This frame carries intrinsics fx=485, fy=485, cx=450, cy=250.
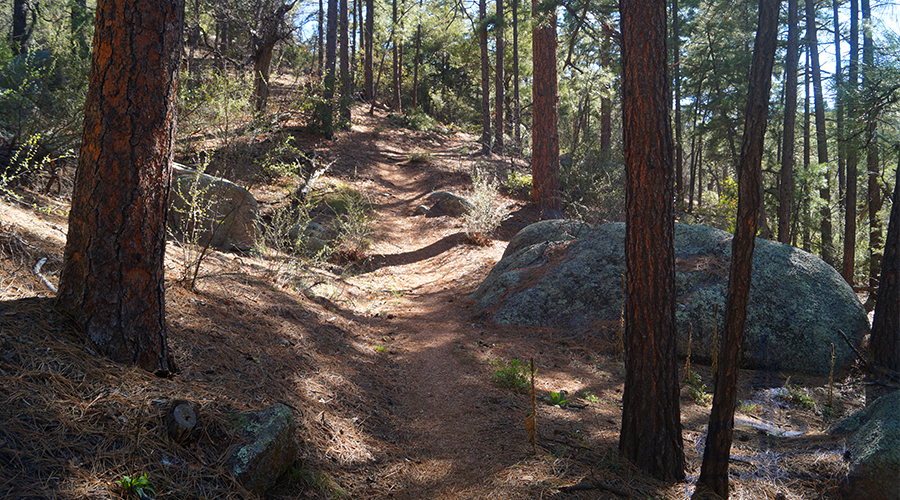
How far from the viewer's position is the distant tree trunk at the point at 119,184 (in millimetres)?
2609

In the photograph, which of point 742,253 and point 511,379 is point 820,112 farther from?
point 742,253

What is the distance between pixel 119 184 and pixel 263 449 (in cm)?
161

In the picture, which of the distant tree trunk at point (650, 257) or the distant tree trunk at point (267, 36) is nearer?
the distant tree trunk at point (650, 257)

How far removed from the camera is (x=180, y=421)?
7.82ft

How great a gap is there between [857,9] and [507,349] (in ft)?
51.7

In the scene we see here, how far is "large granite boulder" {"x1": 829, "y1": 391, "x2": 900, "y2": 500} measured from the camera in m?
2.79

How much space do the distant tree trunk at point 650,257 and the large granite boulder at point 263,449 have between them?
7.09ft

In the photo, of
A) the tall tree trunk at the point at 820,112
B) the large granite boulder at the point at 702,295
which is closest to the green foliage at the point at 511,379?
the large granite boulder at the point at 702,295

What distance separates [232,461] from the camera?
7.91ft

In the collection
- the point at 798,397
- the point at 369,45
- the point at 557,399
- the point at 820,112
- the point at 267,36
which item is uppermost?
the point at 369,45

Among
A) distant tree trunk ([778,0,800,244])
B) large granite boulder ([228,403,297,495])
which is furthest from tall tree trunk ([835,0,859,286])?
large granite boulder ([228,403,297,495])

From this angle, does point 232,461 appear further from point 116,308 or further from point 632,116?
point 632,116

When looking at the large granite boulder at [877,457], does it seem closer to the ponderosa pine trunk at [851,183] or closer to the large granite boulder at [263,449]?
the large granite boulder at [263,449]

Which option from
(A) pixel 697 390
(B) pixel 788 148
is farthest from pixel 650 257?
(B) pixel 788 148
